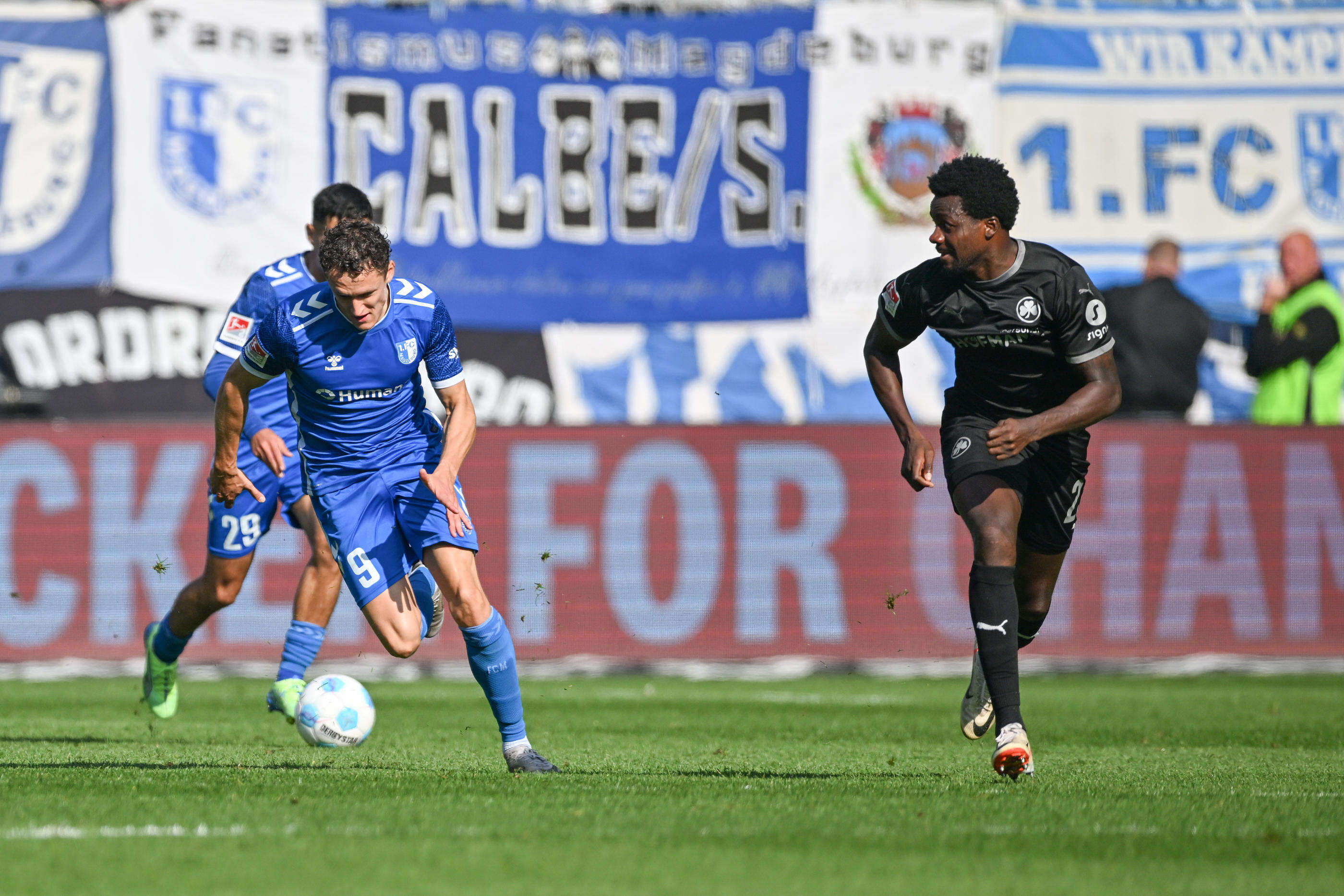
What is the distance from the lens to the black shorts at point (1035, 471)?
721 centimetres

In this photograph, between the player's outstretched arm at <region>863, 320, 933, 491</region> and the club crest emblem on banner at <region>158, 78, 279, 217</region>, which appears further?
the club crest emblem on banner at <region>158, 78, 279, 217</region>

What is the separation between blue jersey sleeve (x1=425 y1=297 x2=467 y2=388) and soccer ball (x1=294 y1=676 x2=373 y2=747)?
4.79 ft

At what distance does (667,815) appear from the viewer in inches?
230

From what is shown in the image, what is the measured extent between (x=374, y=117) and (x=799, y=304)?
14.9 feet

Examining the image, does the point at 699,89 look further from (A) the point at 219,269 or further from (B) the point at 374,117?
(A) the point at 219,269

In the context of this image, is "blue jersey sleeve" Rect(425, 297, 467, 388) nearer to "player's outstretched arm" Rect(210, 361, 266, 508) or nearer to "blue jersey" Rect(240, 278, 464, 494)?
"blue jersey" Rect(240, 278, 464, 494)

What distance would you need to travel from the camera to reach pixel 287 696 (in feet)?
28.1

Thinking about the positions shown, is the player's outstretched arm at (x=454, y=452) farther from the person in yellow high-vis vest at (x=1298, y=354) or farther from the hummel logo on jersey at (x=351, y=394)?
the person in yellow high-vis vest at (x=1298, y=354)

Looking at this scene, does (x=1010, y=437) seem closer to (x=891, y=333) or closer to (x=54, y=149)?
(x=891, y=333)

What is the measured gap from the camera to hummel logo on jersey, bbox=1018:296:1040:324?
23.3 ft

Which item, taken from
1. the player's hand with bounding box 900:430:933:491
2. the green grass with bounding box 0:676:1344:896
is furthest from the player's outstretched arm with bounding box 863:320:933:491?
the green grass with bounding box 0:676:1344:896

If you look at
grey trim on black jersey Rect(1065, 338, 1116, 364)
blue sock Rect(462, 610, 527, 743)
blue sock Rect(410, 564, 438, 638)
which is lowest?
blue sock Rect(462, 610, 527, 743)

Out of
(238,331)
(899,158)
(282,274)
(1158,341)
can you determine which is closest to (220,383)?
(238,331)

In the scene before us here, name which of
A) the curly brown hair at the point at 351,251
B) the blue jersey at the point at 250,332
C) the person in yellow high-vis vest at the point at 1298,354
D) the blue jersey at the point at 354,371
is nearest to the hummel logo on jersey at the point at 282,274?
the blue jersey at the point at 250,332
